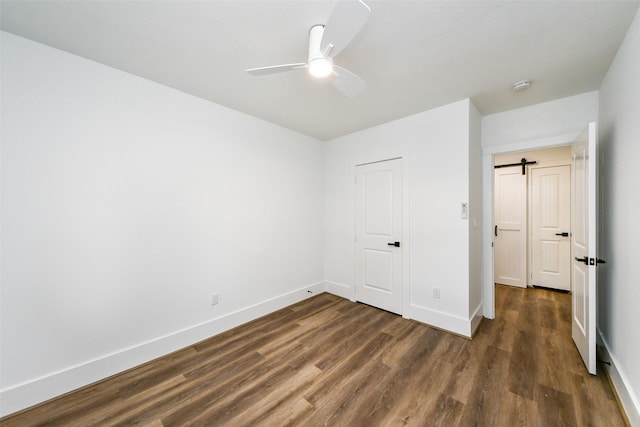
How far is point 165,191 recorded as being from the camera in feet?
7.45

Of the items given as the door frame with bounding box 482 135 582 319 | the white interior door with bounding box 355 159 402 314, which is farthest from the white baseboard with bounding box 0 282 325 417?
the door frame with bounding box 482 135 582 319

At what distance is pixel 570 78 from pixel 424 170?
4.65 feet

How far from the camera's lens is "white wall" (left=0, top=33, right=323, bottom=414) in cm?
162

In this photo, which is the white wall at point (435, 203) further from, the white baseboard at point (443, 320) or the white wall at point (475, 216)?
the white wall at point (475, 216)

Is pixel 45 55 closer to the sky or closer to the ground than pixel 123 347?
closer to the sky

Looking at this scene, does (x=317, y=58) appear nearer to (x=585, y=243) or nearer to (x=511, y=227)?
(x=585, y=243)

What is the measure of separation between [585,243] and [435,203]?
1244 mm

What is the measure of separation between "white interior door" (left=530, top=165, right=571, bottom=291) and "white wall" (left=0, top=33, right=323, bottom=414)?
15.4ft

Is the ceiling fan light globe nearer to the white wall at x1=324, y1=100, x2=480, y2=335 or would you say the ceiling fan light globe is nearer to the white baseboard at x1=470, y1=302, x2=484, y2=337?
the white wall at x1=324, y1=100, x2=480, y2=335

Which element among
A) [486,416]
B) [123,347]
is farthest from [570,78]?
[123,347]

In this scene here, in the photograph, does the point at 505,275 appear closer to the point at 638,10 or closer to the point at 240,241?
the point at 638,10

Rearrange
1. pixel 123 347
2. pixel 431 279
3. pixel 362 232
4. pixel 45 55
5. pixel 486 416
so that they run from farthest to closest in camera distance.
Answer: pixel 362 232, pixel 431 279, pixel 123 347, pixel 45 55, pixel 486 416

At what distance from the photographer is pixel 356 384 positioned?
185cm

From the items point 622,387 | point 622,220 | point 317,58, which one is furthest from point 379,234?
point 317,58
